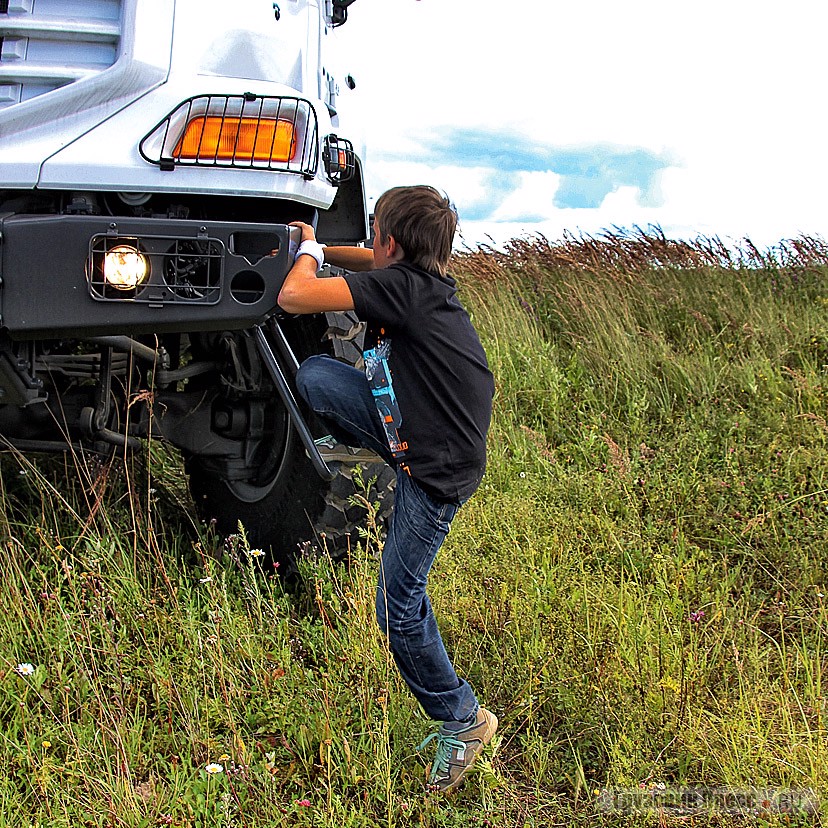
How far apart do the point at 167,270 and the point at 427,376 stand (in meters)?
0.89

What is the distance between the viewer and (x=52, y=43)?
9.92 ft

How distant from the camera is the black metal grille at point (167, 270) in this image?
2816mm

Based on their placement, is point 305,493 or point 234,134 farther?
point 305,493

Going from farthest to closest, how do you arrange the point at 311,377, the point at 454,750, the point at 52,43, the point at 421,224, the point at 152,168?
the point at 52,43 → the point at 152,168 → the point at 311,377 → the point at 454,750 → the point at 421,224

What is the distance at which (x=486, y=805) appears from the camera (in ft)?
8.59

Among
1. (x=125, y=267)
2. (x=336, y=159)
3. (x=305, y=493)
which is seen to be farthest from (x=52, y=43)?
(x=305, y=493)

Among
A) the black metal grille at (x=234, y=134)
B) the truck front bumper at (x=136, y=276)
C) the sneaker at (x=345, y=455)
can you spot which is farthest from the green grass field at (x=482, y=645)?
the black metal grille at (x=234, y=134)

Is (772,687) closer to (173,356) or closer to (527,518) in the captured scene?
(527,518)

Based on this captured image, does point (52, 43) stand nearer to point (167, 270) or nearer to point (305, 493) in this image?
point (167, 270)

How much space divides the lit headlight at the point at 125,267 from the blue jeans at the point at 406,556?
1.75ft

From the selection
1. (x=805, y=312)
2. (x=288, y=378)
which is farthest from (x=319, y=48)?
(x=805, y=312)

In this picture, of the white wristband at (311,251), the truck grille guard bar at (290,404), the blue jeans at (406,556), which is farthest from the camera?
the truck grille guard bar at (290,404)

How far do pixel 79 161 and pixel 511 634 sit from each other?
77.9 inches

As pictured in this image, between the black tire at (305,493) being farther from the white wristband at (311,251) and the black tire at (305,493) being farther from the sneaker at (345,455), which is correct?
the white wristband at (311,251)
